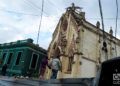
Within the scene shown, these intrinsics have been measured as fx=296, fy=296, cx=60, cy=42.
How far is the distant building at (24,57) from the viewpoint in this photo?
102 ft

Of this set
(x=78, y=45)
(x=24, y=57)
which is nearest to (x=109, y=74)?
(x=78, y=45)

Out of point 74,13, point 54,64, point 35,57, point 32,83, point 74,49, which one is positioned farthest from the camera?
point 35,57

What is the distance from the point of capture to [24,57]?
31.2m

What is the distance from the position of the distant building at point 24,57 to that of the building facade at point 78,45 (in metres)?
2.55

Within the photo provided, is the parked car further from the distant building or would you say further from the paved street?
the distant building

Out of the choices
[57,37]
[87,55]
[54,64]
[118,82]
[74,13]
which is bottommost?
[118,82]

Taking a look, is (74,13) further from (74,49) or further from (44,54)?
(44,54)

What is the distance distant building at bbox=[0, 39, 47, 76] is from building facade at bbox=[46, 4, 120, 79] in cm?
255

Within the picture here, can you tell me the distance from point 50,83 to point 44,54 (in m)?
25.3

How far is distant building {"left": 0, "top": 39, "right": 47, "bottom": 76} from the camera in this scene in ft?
102

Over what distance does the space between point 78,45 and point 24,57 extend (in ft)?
24.2

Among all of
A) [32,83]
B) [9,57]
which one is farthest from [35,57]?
[32,83]

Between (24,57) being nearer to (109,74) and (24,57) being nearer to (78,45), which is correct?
(78,45)

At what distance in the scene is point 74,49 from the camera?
2614 cm
